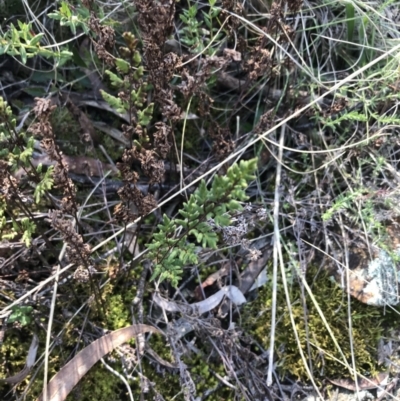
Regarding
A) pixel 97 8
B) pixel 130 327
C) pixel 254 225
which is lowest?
pixel 130 327

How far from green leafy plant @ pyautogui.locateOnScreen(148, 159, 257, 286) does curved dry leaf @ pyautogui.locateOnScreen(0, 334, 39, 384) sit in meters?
0.50

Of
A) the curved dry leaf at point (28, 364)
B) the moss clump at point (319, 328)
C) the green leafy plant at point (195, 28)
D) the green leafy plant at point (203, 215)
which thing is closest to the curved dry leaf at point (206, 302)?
the moss clump at point (319, 328)

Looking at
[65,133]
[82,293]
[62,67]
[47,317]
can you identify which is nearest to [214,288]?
[82,293]

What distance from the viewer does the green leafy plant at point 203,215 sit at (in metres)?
1.04

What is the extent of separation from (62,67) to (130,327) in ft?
3.18

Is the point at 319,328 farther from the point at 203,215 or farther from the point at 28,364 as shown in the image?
the point at 28,364

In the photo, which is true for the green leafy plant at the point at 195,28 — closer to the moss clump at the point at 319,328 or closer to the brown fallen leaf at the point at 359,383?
the moss clump at the point at 319,328

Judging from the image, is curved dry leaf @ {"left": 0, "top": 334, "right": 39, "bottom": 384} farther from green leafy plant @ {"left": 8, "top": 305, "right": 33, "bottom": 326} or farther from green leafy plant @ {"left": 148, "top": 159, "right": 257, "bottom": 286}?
green leafy plant @ {"left": 148, "top": 159, "right": 257, "bottom": 286}

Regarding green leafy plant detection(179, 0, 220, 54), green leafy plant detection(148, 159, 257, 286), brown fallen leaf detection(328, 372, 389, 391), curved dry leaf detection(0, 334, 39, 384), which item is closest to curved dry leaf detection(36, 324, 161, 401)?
curved dry leaf detection(0, 334, 39, 384)

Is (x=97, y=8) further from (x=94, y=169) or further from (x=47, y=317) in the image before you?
(x=47, y=317)

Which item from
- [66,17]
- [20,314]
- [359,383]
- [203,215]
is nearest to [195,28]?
[66,17]

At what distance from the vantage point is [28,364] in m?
1.54

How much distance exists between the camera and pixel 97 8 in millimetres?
1718

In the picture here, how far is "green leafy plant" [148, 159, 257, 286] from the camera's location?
1.04 m
